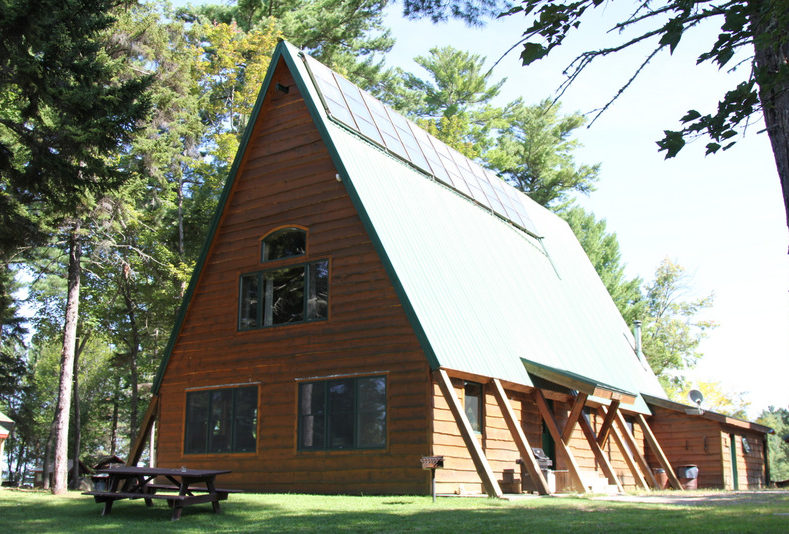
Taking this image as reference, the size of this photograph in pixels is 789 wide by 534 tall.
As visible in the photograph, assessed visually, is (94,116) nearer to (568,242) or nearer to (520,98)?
(568,242)

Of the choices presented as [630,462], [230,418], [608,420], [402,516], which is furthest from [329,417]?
[630,462]

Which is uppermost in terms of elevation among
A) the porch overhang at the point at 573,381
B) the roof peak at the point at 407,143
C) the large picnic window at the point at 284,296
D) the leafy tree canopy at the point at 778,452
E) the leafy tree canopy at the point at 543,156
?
the leafy tree canopy at the point at 543,156

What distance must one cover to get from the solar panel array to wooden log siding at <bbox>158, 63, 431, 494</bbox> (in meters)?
0.91

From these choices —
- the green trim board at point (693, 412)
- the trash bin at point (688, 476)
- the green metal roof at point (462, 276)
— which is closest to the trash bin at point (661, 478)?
the trash bin at point (688, 476)

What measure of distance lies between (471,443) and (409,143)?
9424 millimetres

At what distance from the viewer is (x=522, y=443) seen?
14.2 m

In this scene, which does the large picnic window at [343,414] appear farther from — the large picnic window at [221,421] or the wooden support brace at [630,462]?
the wooden support brace at [630,462]

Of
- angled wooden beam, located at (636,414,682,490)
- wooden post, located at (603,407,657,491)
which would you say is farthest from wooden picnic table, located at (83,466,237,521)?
angled wooden beam, located at (636,414,682,490)

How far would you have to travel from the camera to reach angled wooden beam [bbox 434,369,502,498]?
12.8 meters

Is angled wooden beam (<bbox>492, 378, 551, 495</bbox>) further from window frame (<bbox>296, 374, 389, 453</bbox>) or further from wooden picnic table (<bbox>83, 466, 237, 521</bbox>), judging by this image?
wooden picnic table (<bbox>83, 466, 237, 521</bbox>)

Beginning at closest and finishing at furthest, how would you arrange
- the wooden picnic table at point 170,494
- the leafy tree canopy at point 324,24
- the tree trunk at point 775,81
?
the tree trunk at point 775,81, the wooden picnic table at point 170,494, the leafy tree canopy at point 324,24

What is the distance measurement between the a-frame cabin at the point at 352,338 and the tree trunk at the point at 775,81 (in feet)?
26.5

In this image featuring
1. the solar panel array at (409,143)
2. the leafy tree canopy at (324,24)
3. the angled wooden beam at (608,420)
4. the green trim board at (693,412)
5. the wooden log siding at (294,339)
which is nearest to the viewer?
the wooden log siding at (294,339)

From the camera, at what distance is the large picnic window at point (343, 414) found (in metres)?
14.4
